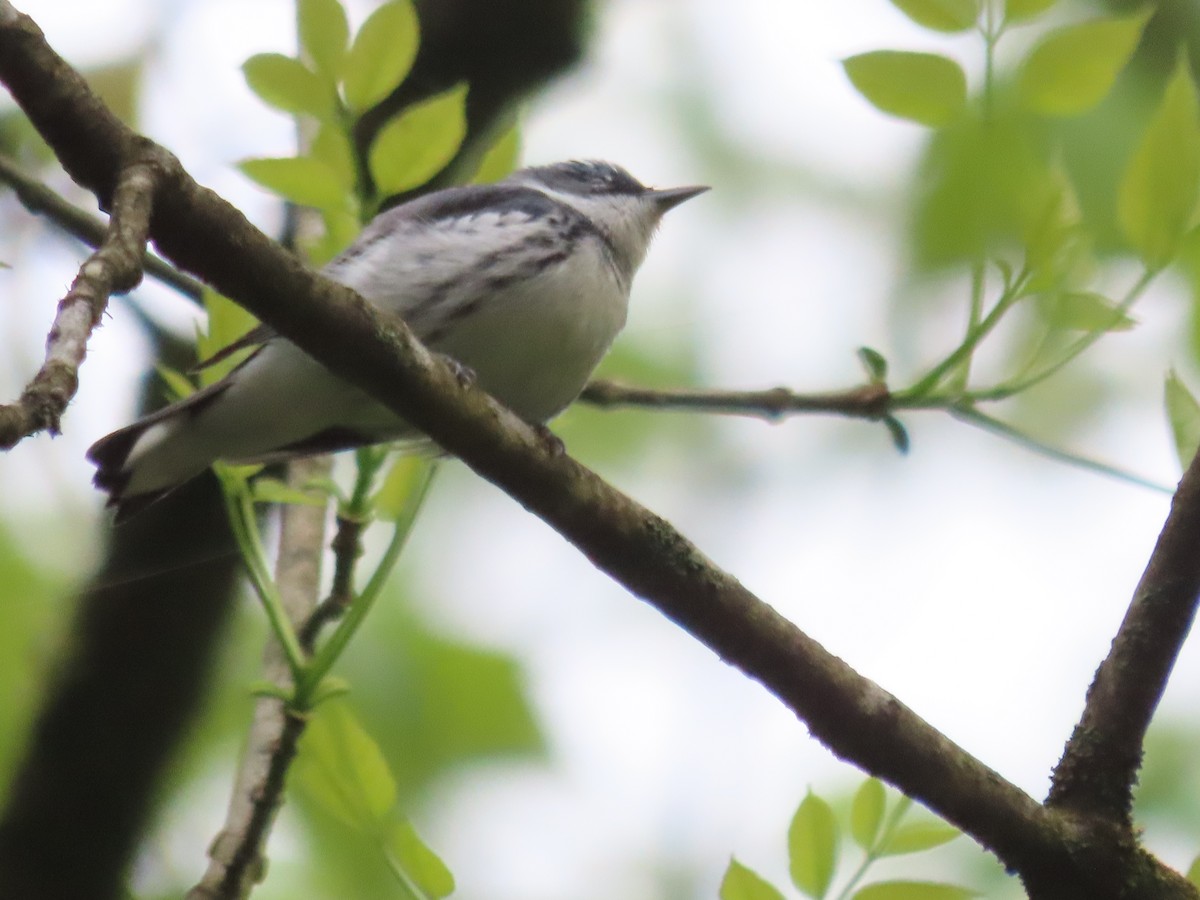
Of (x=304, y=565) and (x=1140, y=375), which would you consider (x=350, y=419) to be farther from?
(x=1140, y=375)

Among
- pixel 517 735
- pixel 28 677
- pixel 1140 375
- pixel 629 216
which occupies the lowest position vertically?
pixel 28 677

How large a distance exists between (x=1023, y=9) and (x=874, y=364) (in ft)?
1.89

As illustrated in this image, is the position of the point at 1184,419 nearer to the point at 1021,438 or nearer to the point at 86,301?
the point at 1021,438

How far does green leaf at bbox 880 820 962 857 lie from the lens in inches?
69.9

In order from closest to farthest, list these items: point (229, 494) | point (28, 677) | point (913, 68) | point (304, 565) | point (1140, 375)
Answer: point (913, 68) → point (229, 494) → point (28, 677) → point (304, 565) → point (1140, 375)

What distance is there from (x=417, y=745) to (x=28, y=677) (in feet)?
4.75

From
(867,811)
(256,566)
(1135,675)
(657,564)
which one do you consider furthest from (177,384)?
(1135,675)

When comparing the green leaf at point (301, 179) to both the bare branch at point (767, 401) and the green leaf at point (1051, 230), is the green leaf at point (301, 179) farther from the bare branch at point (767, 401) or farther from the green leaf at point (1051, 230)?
the green leaf at point (1051, 230)

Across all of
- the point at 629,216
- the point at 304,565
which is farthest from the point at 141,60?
the point at 304,565

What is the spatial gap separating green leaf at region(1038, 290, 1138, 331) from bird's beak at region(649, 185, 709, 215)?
4.72 ft

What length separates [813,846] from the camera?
1.70 m

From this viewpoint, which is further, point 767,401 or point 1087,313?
point 767,401

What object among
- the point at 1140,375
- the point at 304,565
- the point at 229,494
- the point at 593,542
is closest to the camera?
the point at 593,542

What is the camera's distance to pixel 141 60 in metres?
3.21
